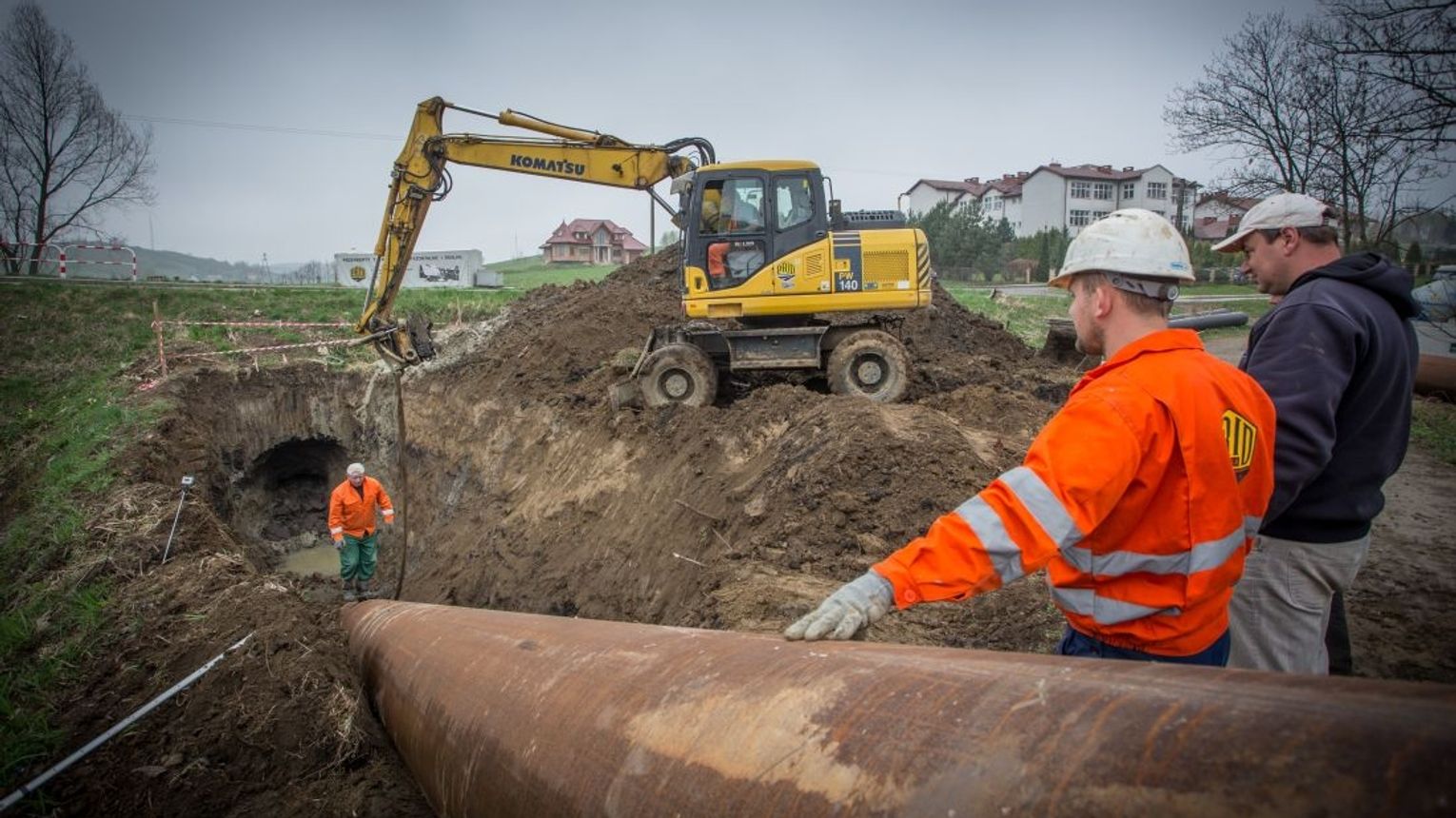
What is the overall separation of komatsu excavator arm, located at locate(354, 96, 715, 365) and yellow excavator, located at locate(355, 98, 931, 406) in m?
0.01

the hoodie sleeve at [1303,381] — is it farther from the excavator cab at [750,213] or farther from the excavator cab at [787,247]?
the excavator cab at [750,213]

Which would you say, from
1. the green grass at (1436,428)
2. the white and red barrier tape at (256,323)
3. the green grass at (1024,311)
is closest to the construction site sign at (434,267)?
the white and red barrier tape at (256,323)

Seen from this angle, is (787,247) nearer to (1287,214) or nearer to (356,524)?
(356,524)

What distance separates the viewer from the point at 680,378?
35.1 feet

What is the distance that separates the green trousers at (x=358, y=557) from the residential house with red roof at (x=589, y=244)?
177 ft

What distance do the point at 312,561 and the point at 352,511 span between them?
4.21 metres

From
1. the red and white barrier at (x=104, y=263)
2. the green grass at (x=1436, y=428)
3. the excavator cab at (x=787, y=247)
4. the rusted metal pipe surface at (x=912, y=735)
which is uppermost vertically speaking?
the red and white barrier at (x=104, y=263)

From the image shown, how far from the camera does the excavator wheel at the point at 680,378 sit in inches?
417

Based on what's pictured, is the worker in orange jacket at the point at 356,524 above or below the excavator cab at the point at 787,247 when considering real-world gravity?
below

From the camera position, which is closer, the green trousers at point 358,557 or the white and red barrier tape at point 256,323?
the green trousers at point 358,557

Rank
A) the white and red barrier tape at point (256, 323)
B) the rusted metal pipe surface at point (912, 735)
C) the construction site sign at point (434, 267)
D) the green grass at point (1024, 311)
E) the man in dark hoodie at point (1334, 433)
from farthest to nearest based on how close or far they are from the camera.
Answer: the construction site sign at point (434, 267) < the green grass at point (1024, 311) < the white and red barrier tape at point (256, 323) < the man in dark hoodie at point (1334, 433) < the rusted metal pipe surface at point (912, 735)

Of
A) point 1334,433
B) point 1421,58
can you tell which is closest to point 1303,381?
point 1334,433

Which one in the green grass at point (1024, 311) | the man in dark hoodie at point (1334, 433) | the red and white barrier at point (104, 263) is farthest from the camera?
the red and white barrier at point (104, 263)

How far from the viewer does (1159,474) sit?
6.14ft
